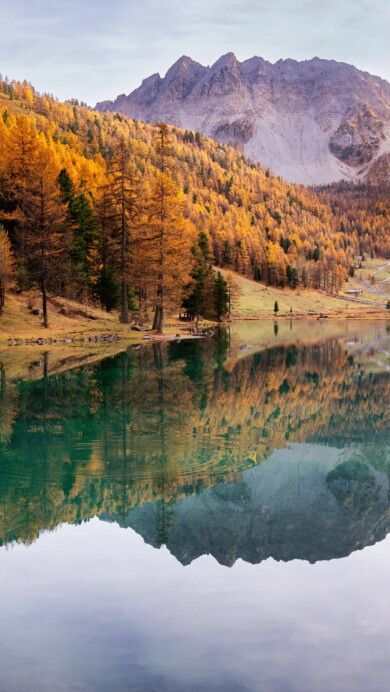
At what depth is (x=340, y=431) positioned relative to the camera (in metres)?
17.0

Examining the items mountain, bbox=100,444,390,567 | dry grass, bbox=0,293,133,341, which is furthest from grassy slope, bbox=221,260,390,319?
mountain, bbox=100,444,390,567

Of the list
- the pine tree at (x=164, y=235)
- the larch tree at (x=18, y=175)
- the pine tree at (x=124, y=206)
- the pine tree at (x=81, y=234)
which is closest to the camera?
the pine tree at (x=164, y=235)

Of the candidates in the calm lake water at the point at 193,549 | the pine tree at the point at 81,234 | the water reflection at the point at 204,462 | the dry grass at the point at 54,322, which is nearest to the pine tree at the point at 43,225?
the dry grass at the point at 54,322

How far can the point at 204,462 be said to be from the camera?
1333 cm

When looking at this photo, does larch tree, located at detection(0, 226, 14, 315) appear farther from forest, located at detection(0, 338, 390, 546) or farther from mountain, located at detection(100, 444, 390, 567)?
mountain, located at detection(100, 444, 390, 567)

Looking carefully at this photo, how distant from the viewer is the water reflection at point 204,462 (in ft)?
31.1

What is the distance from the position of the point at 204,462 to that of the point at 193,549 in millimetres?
4505

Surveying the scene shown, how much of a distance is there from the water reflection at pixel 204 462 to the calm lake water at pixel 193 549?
0.05m

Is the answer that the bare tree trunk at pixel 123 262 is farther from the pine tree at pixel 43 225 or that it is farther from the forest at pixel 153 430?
the forest at pixel 153 430

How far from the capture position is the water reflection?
31.1ft

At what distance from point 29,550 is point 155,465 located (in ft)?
15.1

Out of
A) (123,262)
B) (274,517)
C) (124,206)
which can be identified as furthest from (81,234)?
(274,517)

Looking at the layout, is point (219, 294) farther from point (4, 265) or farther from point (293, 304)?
point (293, 304)

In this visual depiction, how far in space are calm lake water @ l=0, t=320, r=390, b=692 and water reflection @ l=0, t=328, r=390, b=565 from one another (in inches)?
2.0
